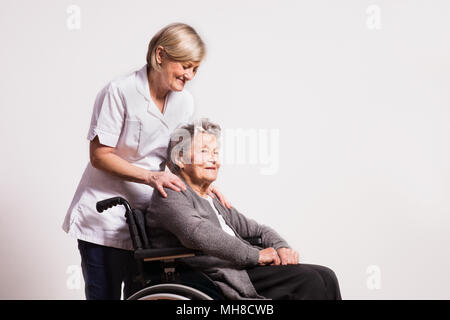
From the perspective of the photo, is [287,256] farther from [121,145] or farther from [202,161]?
[121,145]

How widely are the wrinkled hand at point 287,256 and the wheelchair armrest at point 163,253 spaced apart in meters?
0.34

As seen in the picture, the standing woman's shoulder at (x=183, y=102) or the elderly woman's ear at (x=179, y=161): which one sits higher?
the standing woman's shoulder at (x=183, y=102)

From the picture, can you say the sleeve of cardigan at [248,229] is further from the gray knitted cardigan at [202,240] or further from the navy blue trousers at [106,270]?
the navy blue trousers at [106,270]

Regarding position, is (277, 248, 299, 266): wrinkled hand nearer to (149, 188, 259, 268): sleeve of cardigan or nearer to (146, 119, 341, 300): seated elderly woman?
(146, 119, 341, 300): seated elderly woman

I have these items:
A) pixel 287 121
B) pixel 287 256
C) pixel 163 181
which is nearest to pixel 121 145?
pixel 163 181

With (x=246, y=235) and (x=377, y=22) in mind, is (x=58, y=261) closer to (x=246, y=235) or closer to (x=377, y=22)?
(x=246, y=235)

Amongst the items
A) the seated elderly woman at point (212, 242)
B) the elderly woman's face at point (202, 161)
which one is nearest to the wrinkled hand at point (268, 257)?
the seated elderly woman at point (212, 242)

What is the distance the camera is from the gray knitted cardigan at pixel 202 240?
1764 millimetres

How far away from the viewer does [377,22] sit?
10.4 ft

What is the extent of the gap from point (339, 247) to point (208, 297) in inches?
66.5

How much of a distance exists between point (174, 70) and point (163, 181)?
14.1 inches

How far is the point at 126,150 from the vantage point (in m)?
2.00

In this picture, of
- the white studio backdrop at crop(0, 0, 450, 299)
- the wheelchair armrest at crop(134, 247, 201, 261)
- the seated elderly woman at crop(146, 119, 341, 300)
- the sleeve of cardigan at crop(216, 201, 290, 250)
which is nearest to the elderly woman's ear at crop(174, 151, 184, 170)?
the seated elderly woman at crop(146, 119, 341, 300)
